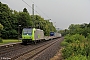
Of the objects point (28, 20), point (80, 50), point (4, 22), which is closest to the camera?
point (80, 50)

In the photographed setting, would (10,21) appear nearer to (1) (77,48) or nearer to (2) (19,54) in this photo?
(2) (19,54)

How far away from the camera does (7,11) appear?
82.0 m

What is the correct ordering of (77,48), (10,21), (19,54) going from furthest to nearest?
(10,21) < (19,54) < (77,48)

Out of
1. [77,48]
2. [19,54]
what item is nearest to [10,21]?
[19,54]

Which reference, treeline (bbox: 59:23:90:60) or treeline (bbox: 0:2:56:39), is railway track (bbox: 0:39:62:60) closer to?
treeline (bbox: 59:23:90:60)

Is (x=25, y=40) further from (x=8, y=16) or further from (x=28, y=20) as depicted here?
(x=28, y=20)

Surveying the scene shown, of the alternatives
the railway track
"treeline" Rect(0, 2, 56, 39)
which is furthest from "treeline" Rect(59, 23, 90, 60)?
"treeline" Rect(0, 2, 56, 39)

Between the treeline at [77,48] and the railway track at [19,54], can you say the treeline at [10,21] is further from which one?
the railway track at [19,54]

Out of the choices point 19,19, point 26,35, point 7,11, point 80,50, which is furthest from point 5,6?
point 80,50

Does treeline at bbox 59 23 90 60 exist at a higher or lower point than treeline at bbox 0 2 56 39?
lower

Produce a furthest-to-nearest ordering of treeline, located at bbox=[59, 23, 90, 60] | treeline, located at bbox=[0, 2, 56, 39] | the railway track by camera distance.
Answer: treeline, located at bbox=[0, 2, 56, 39]
the railway track
treeline, located at bbox=[59, 23, 90, 60]

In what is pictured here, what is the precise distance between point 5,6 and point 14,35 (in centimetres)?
1188

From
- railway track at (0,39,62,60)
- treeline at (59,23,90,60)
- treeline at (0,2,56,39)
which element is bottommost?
railway track at (0,39,62,60)

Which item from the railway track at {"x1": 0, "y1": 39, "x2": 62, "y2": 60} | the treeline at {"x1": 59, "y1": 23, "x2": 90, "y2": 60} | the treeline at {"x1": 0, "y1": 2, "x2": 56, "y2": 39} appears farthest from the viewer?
the treeline at {"x1": 0, "y1": 2, "x2": 56, "y2": 39}
